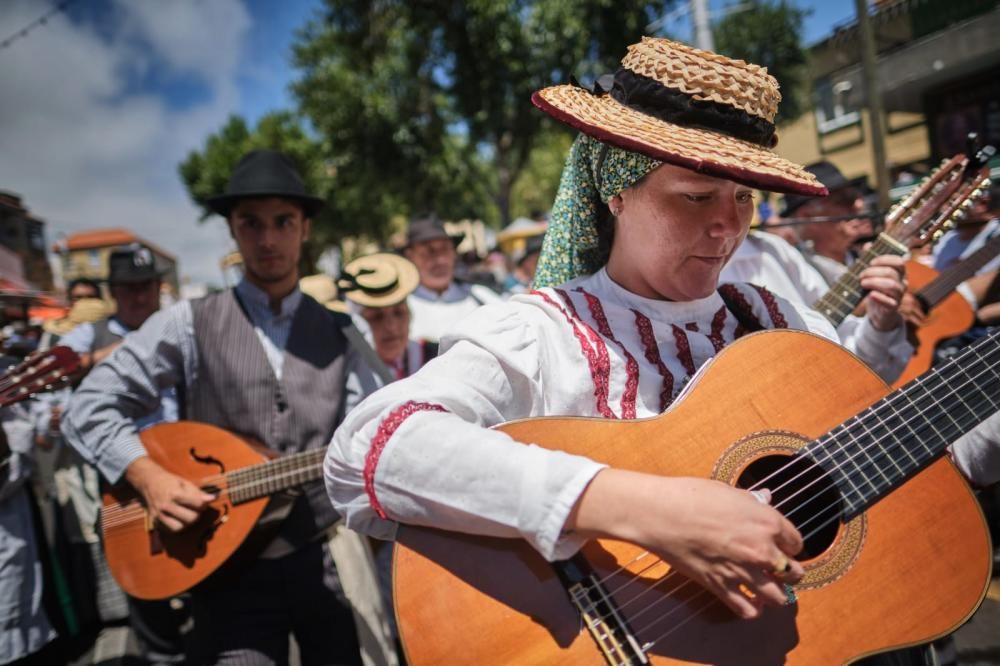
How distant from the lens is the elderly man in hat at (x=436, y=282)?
5480 mm

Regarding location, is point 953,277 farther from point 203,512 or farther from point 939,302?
point 203,512

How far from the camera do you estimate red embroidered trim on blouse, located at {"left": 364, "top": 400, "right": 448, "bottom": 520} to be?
1.13 m

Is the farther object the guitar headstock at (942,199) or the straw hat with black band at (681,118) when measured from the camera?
the guitar headstock at (942,199)

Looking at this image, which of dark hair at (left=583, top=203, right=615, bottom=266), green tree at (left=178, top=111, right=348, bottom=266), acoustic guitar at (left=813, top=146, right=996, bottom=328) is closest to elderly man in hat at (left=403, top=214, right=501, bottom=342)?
acoustic guitar at (left=813, top=146, right=996, bottom=328)

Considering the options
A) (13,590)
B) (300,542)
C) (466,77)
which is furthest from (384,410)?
(466,77)

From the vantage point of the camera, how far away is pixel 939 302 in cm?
345

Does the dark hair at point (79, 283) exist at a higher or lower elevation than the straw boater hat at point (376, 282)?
higher

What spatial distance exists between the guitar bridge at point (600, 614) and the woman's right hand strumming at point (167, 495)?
68.3 inches

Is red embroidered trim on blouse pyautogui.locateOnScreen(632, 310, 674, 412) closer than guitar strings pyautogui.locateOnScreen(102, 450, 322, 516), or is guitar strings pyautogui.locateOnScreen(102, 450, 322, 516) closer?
red embroidered trim on blouse pyautogui.locateOnScreen(632, 310, 674, 412)

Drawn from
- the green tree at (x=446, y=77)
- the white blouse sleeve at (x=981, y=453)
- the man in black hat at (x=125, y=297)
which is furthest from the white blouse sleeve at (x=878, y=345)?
the green tree at (x=446, y=77)

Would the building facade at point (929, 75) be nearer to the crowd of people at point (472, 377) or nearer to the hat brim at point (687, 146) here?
the crowd of people at point (472, 377)

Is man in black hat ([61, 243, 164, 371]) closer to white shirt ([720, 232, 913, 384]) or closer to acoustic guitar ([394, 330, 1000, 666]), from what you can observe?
white shirt ([720, 232, 913, 384])

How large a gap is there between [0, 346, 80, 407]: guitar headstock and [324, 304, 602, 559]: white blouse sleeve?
1844 millimetres

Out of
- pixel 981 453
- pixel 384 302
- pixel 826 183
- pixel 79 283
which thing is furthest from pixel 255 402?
pixel 79 283
